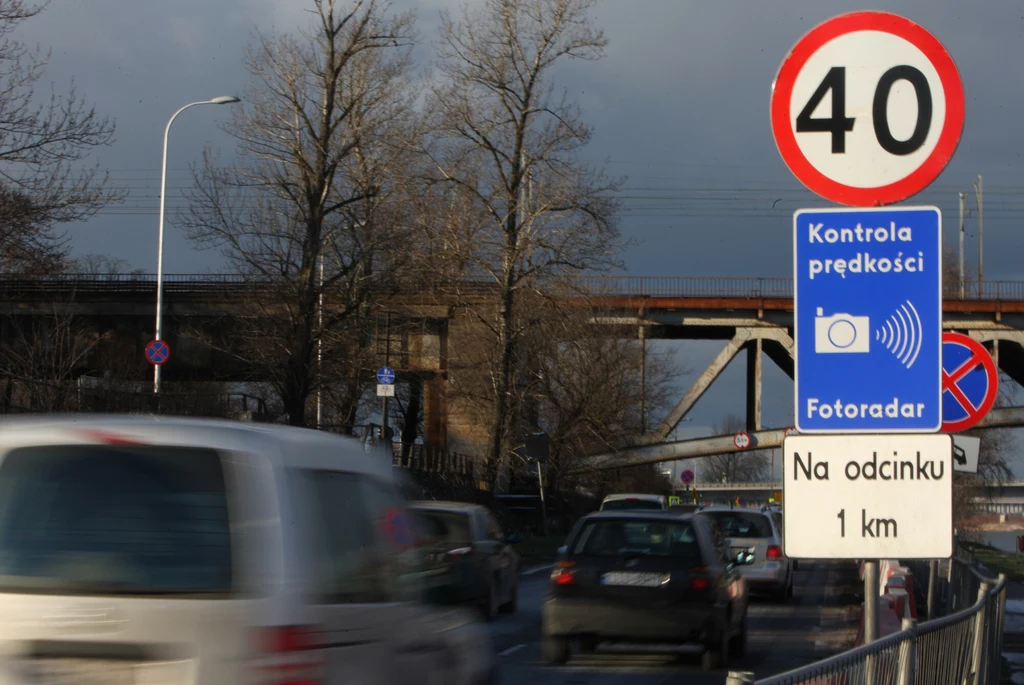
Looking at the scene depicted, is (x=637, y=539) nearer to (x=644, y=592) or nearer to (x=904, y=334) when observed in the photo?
(x=644, y=592)

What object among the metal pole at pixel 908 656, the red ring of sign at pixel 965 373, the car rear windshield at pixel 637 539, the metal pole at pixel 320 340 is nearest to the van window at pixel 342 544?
the metal pole at pixel 908 656

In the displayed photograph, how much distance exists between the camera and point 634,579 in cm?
1394

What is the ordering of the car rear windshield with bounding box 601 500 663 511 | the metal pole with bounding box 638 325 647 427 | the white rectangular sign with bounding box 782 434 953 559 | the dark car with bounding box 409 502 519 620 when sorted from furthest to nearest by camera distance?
the metal pole with bounding box 638 325 647 427 < the car rear windshield with bounding box 601 500 663 511 < the dark car with bounding box 409 502 519 620 < the white rectangular sign with bounding box 782 434 953 559

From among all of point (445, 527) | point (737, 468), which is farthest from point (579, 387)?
point (737, 468)

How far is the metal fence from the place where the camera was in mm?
4785

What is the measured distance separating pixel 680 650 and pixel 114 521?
11.7 metres

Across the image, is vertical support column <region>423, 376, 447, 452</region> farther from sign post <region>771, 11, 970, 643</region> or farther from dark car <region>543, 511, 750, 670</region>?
sign post <region>771, 11, 970, 643</region>

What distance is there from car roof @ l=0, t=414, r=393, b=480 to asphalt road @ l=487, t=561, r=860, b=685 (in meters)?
7.76

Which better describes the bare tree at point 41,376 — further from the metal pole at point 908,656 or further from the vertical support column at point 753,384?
the vertical support column at point 753,384

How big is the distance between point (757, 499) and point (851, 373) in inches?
5363

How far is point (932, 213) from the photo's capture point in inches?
180

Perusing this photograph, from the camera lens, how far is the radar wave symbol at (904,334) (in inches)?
177

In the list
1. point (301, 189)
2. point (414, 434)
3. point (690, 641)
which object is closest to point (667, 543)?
point (690, 641)

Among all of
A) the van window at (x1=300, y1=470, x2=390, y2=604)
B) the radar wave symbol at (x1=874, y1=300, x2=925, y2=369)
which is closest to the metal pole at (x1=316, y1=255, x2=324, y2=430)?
the van window at (x1=300, y1=470, x2=390, y2=604)
